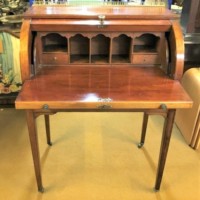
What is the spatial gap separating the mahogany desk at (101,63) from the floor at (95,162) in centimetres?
13

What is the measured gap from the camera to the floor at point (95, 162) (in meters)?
1.48

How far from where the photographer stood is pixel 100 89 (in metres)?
1.14

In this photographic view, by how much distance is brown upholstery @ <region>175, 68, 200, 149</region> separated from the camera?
174 cm

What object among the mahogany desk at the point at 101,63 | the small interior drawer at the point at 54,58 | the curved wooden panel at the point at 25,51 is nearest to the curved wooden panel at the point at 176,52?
the mahogany desk at the point at 101,63

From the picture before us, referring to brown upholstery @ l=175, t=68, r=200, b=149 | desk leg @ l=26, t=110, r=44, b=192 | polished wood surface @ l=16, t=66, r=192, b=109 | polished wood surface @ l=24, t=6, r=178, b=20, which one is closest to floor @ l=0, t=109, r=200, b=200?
brown upholstery @ l=175, t=68, r=200, b=149

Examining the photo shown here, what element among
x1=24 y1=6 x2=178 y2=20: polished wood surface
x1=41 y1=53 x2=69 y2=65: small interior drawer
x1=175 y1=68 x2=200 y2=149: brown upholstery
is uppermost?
x1=24 y1=6 x2=178 y2=20: polished wood surface

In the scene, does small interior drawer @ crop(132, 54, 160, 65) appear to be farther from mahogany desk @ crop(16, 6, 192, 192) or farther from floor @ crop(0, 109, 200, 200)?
floor @ crop(0, 109, 200, 200)

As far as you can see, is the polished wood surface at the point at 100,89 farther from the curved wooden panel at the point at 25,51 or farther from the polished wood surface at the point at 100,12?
the polished wood surface at the point at 100,12

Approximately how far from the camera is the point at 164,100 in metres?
1.06

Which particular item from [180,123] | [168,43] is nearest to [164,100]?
[168,43]

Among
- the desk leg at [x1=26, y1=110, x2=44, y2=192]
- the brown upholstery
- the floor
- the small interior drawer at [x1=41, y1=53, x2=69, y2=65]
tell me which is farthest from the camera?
the brown upholstery

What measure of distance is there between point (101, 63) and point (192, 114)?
86cm

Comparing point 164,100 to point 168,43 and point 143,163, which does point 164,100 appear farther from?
point 143,163

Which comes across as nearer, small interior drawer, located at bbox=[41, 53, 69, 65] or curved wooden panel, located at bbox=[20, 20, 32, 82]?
curved wooden panel, located at bbox=[20, 20, 32, 82]
